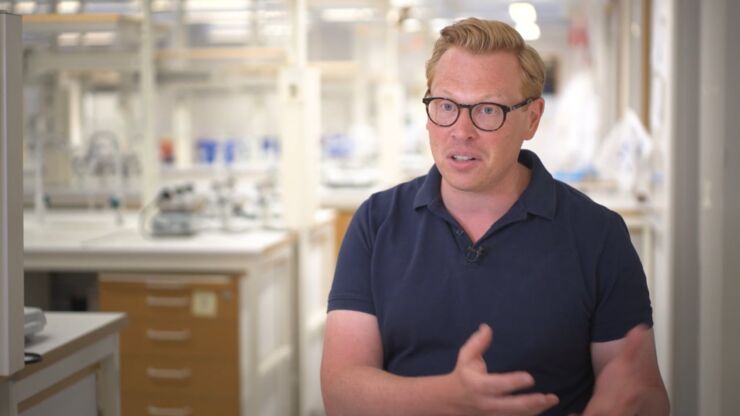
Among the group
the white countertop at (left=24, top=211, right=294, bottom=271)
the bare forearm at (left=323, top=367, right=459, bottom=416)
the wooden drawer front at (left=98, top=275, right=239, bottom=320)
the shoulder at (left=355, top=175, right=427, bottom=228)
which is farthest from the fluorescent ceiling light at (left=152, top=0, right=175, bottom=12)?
the bare forearm at (left=323, top=367, right=459, bottom=416)

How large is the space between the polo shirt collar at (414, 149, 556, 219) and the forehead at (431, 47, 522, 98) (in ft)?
0.64

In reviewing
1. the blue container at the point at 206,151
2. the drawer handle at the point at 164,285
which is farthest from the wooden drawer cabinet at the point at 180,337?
the blue container at the point at 206,151

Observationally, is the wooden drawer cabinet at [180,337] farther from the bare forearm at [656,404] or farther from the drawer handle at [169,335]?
the bare forearm at [656,404]

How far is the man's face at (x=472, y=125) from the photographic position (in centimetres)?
155

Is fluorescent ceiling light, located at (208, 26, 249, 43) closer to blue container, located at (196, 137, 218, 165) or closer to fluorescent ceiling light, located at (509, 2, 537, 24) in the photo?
blue container, located at (196, 137, 218, 165)

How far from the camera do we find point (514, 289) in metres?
1.55

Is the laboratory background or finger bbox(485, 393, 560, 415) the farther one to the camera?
the laboratory background

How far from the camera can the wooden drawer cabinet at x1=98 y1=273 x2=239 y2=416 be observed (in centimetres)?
322

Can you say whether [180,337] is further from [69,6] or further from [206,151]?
[206,151]

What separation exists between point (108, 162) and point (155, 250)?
84.6 inches

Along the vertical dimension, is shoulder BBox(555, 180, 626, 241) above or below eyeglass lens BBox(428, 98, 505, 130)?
below

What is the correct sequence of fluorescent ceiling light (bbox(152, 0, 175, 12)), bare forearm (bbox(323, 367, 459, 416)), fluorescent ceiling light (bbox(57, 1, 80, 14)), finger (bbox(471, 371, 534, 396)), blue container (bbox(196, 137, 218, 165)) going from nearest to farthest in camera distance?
finger (bbox(471, 371, 534, 396))
bare forearm (bbox(323, 367, 459, 416))
fluorescent ceiling light (bbox(57, 1, 80, 14))
fluorescent ceiling light (bbox(152, 0, 175, 12))
blue container (bbox(196, 137, 218, 165))

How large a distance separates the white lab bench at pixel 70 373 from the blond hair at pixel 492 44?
3.10 feet

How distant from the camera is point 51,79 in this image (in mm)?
7320
